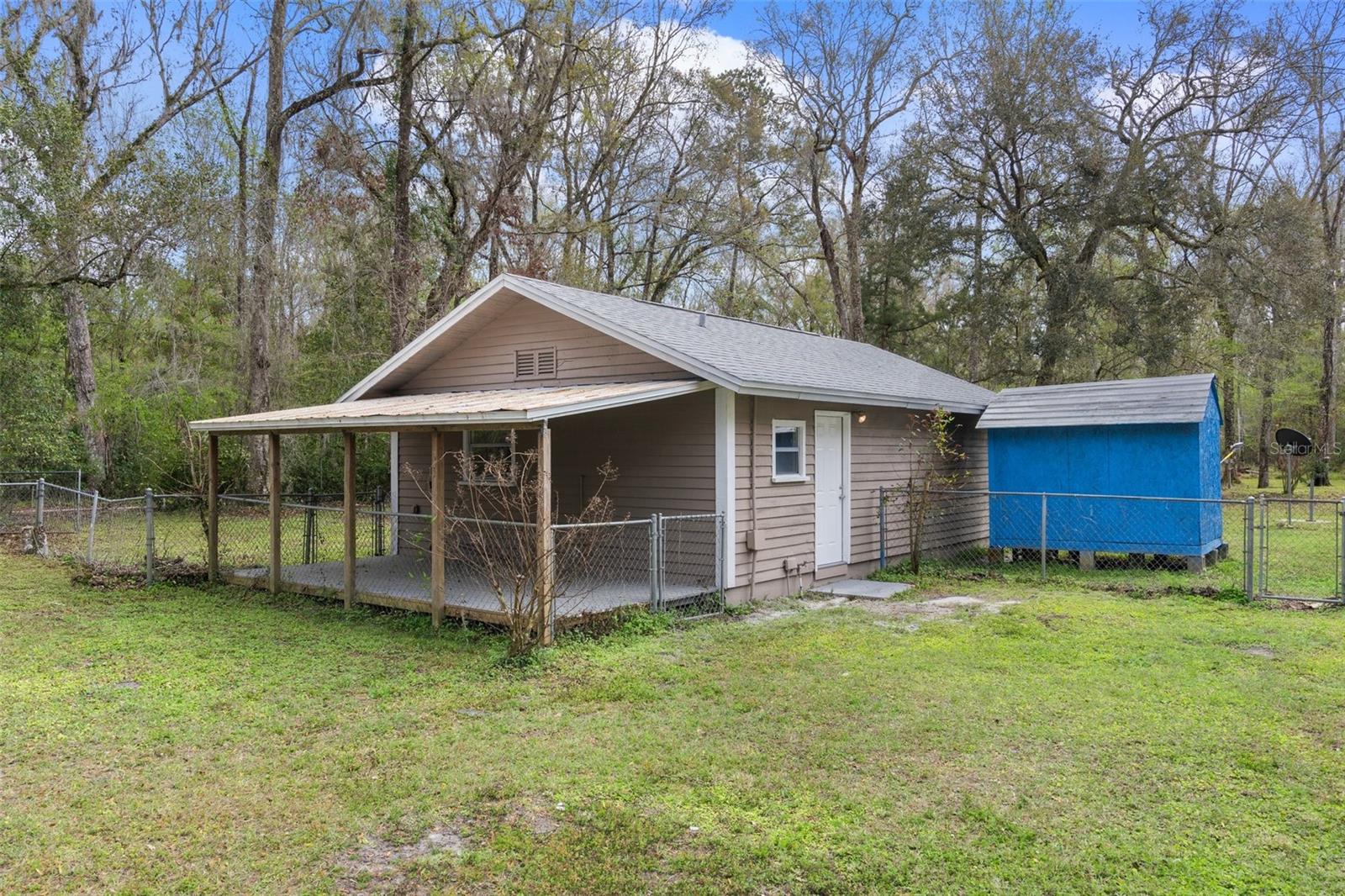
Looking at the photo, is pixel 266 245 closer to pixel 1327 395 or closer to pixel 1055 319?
pixel 1055 319

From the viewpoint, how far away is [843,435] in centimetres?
1088

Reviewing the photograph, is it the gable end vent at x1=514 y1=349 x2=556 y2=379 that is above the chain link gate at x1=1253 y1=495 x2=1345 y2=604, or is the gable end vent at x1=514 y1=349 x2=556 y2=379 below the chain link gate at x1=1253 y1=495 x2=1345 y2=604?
above

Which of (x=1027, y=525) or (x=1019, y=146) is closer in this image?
(x=1027, y=525)

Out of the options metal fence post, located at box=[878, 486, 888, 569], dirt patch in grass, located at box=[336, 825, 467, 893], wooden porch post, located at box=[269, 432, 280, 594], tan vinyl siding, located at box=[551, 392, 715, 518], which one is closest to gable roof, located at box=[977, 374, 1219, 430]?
metal fence post, located at box=[878, 486, 888, 569]

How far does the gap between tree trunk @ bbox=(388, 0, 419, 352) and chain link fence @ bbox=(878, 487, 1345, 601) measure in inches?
511

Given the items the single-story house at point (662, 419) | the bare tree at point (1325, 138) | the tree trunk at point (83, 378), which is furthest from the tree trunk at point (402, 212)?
the bare tree at point (1325, 138)

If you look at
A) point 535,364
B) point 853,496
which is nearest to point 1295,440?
point 853,496

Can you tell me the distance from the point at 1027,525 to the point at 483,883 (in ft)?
35.5

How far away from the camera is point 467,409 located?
291 inches

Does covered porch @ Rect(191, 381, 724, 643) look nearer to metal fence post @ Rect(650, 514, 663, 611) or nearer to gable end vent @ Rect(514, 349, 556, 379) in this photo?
metal fence post @ Rect(650, 514, 663, 611)

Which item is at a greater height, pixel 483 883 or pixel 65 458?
pixel 65 458

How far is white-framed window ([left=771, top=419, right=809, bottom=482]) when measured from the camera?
9.73 m

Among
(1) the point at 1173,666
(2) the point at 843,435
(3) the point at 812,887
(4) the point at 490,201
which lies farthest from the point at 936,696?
(4) the point at 490,201

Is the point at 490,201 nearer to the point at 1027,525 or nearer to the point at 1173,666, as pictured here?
the point at 1027,525
